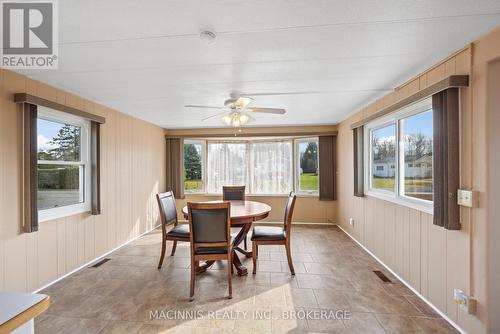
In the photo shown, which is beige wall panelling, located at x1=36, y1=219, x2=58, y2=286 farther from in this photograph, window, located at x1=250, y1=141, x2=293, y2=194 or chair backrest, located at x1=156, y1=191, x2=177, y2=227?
window, located at x1=250, y1=141, x2=293, y2=194

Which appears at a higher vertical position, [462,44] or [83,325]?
[462,44]

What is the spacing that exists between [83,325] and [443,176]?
3237 millimetres

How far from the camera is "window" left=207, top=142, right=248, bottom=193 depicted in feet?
18.2

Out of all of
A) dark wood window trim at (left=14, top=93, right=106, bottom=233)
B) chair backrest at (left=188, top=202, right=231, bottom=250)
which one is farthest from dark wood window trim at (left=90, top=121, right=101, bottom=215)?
chair backrest at (left=188, top=202, right=231, bottom=250)

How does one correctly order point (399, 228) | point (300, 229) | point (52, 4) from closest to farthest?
1. point (52, 4)
2. point (399, 228)
3. point (300, 229)

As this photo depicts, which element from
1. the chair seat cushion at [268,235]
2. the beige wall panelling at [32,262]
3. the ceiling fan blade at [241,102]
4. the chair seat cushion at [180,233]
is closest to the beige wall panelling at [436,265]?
the chair seat cushion at [268,235]

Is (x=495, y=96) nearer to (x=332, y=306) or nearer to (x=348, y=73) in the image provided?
(x=348, y=73)

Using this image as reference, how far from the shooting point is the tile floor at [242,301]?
1.89 meters

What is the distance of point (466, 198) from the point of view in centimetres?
173

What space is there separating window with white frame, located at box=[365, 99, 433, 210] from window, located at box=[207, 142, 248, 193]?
278cm

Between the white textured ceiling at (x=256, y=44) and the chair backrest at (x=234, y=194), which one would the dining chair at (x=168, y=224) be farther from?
the white textured ceiling at (x=256, y=44)

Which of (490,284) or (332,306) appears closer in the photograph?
(490,284)

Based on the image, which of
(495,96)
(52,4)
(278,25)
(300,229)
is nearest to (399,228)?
(495,96)

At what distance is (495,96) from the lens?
1617 mm
